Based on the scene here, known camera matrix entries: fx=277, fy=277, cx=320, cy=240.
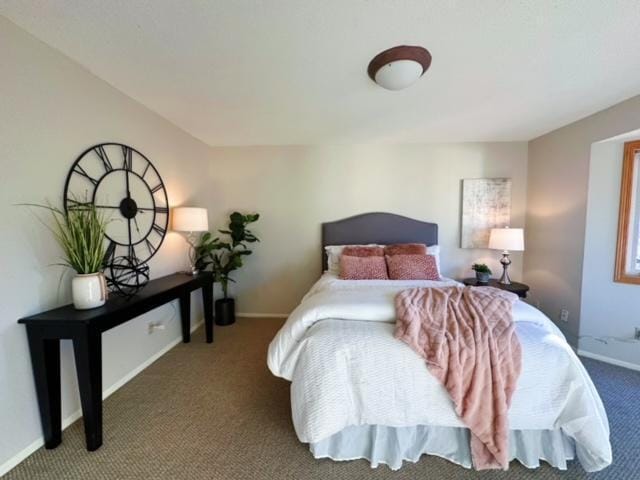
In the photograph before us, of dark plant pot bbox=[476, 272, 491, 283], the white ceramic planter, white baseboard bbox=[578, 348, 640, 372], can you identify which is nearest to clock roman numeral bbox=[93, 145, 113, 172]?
the white ceramic planter

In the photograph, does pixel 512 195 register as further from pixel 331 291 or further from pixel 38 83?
pixel 38 83

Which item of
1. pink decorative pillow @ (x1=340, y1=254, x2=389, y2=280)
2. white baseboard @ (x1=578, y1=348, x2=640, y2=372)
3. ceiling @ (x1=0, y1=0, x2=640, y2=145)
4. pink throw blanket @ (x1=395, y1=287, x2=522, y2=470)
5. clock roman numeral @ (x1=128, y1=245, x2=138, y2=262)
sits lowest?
white baseboard @ (x1=578, y1=348, x2=640, y2=372)

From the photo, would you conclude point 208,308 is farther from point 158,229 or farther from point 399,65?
point 399,65

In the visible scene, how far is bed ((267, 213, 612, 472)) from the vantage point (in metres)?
1.39

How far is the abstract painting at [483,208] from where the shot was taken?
134 inches

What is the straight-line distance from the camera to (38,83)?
63.2 inches

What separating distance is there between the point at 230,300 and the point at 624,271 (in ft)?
13.3

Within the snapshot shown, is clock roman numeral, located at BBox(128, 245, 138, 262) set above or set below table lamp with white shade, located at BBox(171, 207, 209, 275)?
below

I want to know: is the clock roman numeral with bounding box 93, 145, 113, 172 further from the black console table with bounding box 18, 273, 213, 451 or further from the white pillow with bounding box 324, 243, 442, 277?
the white pillow with bounding box 324, 243, 442, 277

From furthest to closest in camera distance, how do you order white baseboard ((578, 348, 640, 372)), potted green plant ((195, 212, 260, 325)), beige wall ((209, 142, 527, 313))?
beige wall ((209, 142, 527, 313)), potted green plant ((195, 212, 260, 325)), white baseboard ((578, 348, 640, 372))

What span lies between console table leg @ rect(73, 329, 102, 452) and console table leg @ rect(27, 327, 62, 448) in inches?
8.0

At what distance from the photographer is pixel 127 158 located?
7.50ft

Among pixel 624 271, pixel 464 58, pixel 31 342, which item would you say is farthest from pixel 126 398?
pixel 624 271

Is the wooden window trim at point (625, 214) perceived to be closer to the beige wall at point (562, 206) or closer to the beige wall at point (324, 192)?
the beige wall at point (562, 206)
